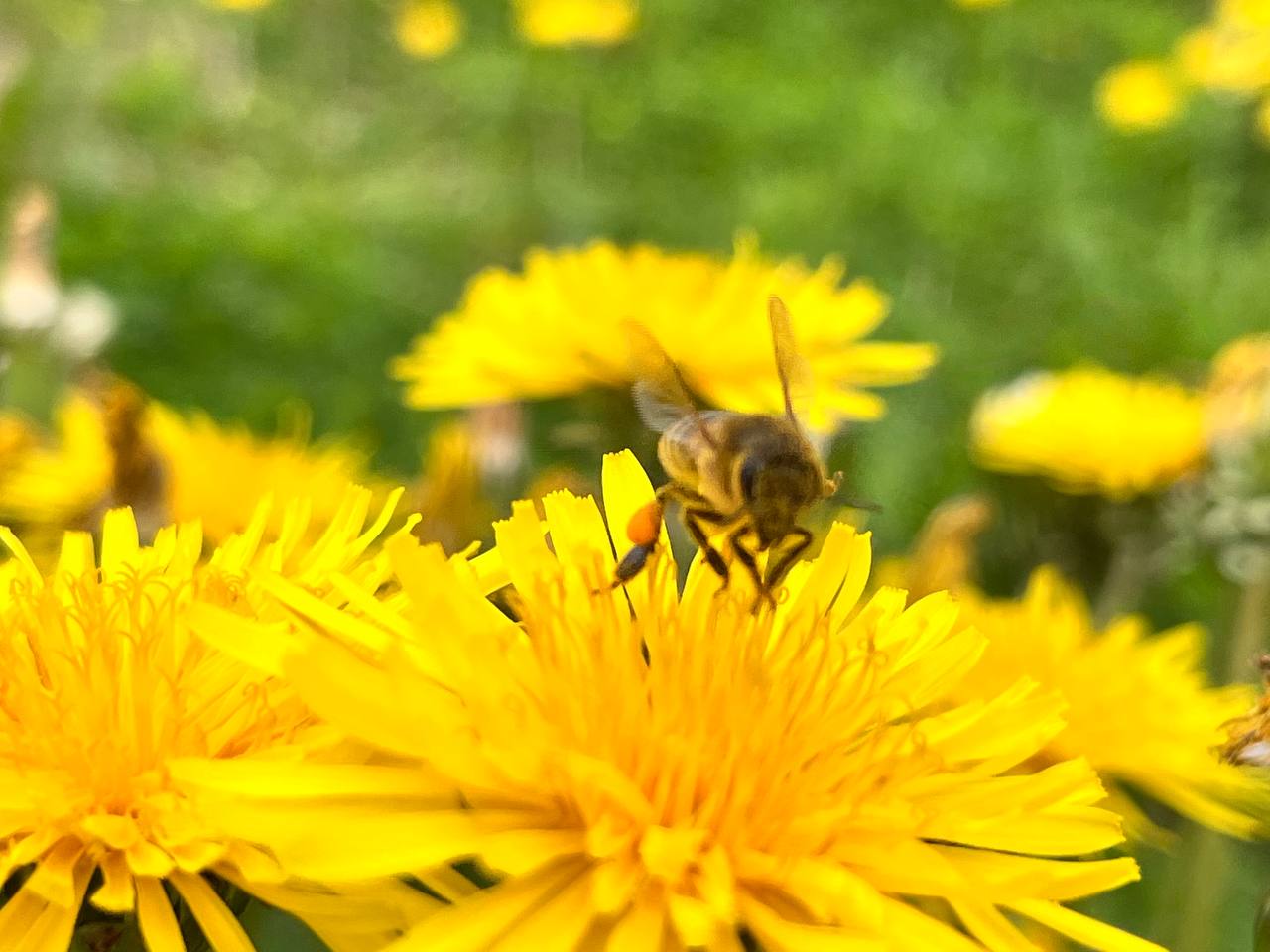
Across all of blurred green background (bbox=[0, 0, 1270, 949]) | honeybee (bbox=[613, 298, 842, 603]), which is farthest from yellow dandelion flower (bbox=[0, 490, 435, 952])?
blurred green background (bbox=[0, 0, 1270, 949])

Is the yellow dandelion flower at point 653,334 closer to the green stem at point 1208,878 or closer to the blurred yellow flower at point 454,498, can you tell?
the blurred yellow flower at point 454,498

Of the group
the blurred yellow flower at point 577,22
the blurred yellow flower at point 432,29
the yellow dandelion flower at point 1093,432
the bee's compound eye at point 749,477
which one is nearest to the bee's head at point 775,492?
the bee's compound eye at point 749,477

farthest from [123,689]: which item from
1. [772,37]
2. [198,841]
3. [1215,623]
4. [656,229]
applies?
[772,37]

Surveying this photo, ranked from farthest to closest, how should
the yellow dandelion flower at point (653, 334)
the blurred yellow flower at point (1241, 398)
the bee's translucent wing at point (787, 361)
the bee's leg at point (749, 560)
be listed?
1. the blurred yellow flower at point (1241, 398)
2. the yellow dandelion flower at point (653, 334)
3. the bee's translucent wing at point (787, 361)
4. the bee's leg at point (749, 560)

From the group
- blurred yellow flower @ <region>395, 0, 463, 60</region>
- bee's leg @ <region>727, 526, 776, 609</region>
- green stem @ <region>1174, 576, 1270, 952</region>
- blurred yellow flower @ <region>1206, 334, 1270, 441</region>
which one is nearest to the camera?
bee's leg @ <region>727, 526, 776, 609</region>

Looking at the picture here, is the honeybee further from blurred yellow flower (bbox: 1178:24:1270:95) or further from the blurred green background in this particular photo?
blurred yellow flower (bbox: 1178:24:1270:95)
